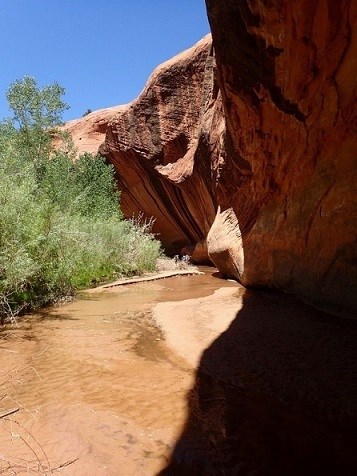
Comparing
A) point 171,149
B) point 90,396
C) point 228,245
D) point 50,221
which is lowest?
point 90,396

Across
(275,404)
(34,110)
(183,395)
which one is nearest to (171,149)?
(34,110)

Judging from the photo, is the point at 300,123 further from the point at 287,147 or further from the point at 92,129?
the point at 92,129

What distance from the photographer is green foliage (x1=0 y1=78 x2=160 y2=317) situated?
6191 millimetres

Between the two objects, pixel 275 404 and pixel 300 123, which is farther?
pixel 300 123

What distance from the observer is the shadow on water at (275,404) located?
220cm

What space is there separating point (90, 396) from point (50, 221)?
16.8 ft

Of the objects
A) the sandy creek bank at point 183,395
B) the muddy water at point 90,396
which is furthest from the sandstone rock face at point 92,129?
the sandy creek bank at point 183,395

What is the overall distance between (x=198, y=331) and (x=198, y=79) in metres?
11.9

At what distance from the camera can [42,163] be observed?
638 inches

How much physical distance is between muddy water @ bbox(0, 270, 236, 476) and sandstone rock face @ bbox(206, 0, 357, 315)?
8.36 ft

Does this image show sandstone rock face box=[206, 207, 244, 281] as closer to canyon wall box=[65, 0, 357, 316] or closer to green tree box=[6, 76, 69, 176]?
canyon wall box=[65, 0, 357, 316]

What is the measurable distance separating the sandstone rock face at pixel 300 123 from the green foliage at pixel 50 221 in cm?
403

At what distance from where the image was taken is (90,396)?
3.09 metres

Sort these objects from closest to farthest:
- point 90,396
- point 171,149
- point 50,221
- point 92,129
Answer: point 90,396
point 50,221
point 171,149
point 92,129
